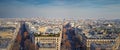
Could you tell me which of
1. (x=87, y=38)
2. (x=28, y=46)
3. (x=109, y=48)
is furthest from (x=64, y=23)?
(x=109, y=48)

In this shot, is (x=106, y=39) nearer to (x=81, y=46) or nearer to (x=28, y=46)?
(x=81, y=46)

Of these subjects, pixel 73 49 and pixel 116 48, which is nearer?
pixel 116 48

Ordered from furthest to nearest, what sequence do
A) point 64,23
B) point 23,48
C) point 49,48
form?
point 64,23 < point 23,48 < point 49,48

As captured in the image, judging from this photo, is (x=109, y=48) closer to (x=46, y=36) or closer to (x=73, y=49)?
(x=73, y=49)

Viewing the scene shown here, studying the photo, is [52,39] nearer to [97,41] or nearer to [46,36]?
[46,36]

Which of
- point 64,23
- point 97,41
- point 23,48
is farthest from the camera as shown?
point 64,23

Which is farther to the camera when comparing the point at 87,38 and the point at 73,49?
the point at 87,38

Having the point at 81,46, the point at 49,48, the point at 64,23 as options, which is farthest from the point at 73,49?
the point at 64,23

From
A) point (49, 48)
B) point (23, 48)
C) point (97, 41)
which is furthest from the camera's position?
point (97, 41)
